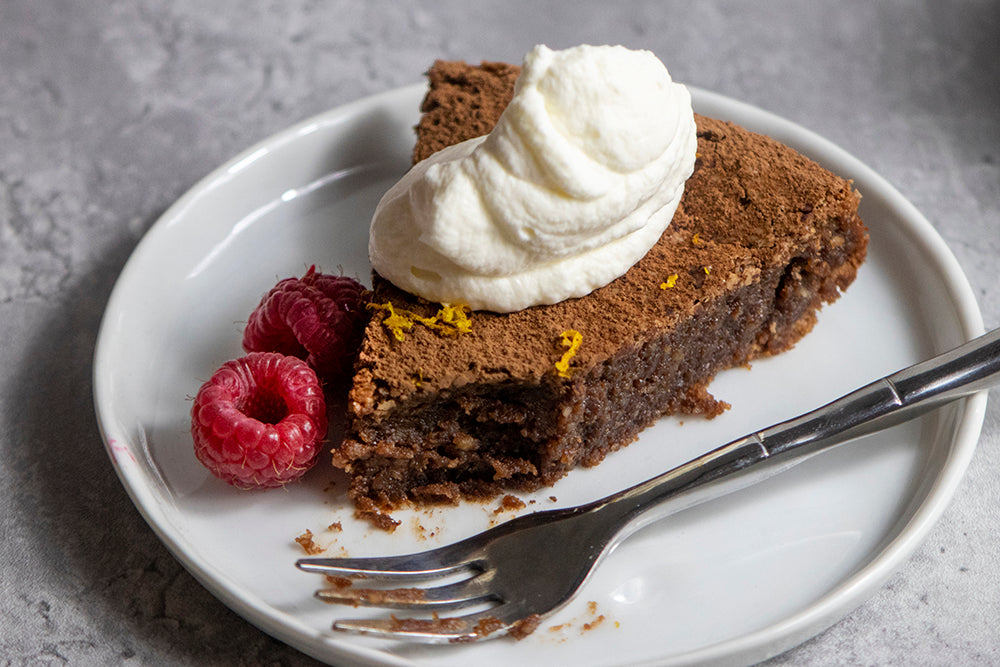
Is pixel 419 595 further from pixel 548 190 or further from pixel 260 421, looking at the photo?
pixel 548 190

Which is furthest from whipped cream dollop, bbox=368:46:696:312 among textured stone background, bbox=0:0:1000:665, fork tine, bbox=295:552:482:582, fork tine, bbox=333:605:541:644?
textured stone background, bbox=0:0:1000:665

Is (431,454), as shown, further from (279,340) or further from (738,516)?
(738,516)

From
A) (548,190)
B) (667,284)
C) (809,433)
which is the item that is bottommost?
(809,433)

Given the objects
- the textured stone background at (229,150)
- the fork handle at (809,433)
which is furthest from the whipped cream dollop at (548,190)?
the textured stone background at (229,150)

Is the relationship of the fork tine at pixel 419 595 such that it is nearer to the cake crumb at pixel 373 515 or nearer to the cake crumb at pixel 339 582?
the cake crumb at pixel 339 582

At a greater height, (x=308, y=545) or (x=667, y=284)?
(x=667, y=284)

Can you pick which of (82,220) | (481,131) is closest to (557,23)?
(481,131)

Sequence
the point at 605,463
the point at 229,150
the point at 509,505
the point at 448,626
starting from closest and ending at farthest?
the point at 448,626 → the point at 509,505 → the point at 605,463 → the point at 229,150

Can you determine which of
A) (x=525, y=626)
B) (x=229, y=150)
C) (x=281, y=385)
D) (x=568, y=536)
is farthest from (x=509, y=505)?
(x=229, y=150)
